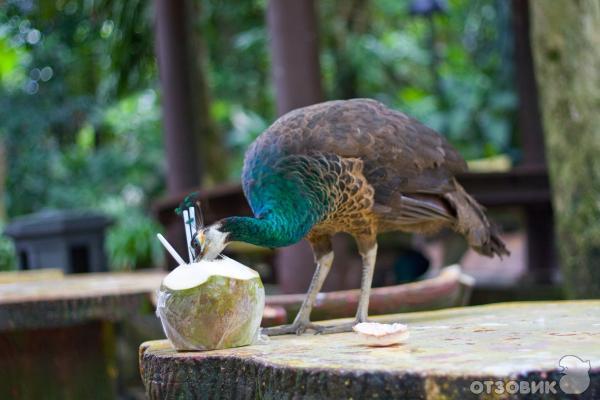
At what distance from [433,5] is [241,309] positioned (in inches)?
484

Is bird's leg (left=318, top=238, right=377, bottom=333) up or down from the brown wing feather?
down

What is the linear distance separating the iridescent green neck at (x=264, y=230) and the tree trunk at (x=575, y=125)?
313 cm

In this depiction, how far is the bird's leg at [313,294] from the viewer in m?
3.65

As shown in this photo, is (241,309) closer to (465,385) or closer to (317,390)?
(317,390)

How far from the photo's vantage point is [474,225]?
14.4 feet

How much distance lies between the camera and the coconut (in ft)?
9.33

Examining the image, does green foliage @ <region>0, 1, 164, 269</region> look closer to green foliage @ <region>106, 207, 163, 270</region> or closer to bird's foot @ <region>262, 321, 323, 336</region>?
green foliage @ <region>106, 207, 163, 270</region>

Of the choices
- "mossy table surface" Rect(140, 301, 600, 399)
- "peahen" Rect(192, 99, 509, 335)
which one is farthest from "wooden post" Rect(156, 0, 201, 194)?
"mossy table surface" Rect(140, 301, 600, 399)

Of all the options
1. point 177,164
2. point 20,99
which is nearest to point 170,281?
point 177,164

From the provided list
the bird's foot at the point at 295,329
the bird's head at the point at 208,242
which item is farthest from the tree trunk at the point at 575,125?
the bird's head at the point at 208,242

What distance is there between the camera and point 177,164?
31.8 feet

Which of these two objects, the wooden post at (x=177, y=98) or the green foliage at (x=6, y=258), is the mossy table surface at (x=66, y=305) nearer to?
the wooden post at (x=177, y=98)

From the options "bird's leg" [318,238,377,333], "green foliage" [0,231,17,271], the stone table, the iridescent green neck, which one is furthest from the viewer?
"green foliage" [0,231,17,271]

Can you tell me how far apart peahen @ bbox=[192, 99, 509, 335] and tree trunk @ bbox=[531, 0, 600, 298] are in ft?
6.16
